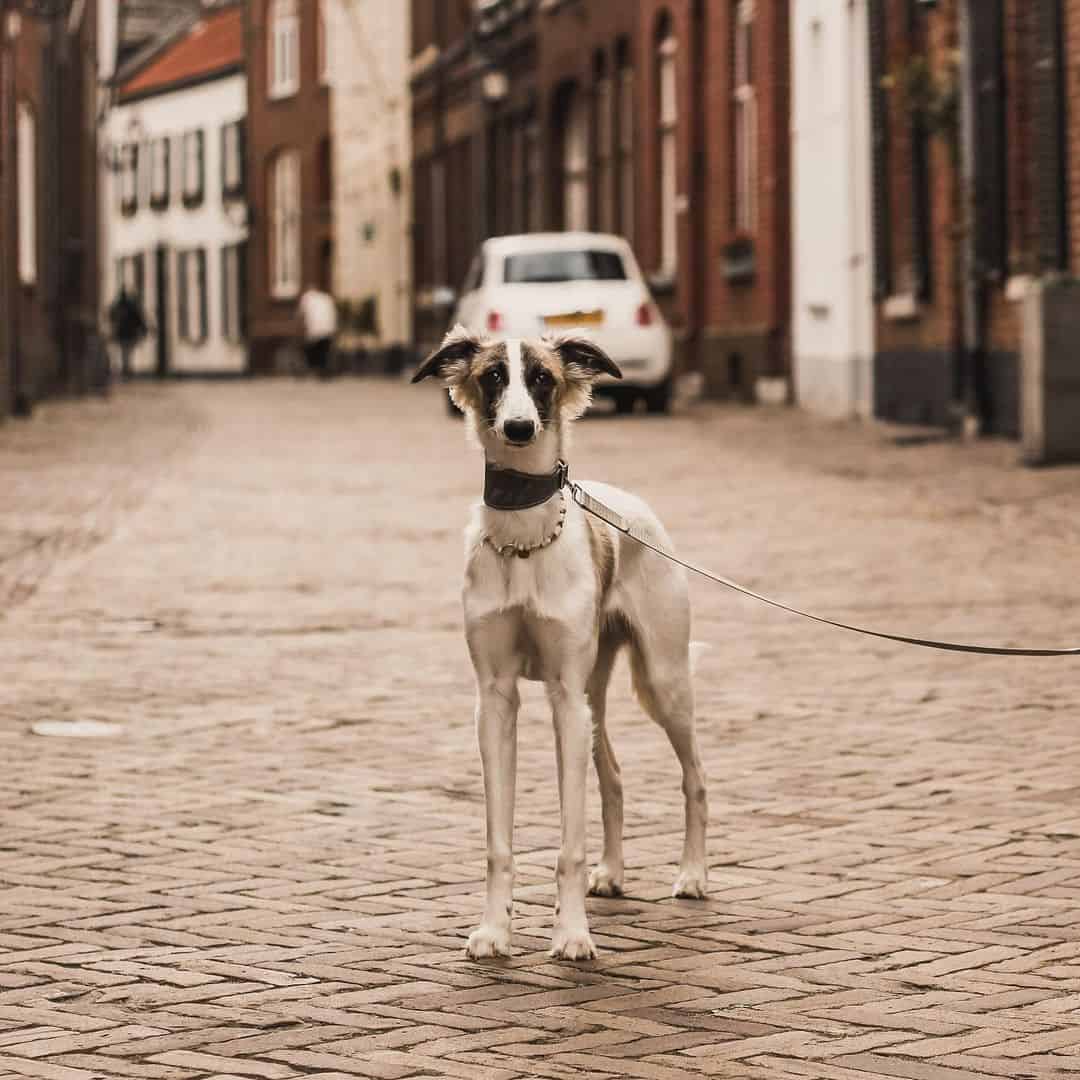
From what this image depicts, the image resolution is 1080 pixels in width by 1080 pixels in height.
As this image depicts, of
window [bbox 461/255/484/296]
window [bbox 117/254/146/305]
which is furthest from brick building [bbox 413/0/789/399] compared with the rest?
window [bbox 117/254/146/305]

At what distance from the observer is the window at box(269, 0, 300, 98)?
6222 centimetres

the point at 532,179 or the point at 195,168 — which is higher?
the point at 195,168

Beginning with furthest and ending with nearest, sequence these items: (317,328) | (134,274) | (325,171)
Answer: (134,274) < (325,171) < (317,328)

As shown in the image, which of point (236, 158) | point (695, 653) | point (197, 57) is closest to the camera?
point (695, 653)

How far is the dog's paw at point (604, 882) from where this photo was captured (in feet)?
18.9

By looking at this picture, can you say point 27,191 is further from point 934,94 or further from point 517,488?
point 517,488

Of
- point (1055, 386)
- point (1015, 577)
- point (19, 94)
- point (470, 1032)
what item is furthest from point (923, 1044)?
point (19, 94)

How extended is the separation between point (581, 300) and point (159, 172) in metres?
45.8

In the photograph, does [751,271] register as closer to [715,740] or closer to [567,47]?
[567,47]

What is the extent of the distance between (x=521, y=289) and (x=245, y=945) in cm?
2148

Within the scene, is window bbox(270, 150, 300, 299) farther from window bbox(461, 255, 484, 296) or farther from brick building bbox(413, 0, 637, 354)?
window bbox(461, 255, 484, 296)

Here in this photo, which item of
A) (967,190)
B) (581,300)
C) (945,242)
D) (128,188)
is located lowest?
(581,300)

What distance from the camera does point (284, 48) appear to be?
62875 millimetres

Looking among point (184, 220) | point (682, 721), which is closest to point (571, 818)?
point (682, 721)
